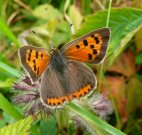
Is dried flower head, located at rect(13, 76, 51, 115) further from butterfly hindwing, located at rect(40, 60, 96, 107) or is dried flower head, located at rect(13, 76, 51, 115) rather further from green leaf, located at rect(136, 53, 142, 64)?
green leaf, located at rect(136, 53, 142, 64)

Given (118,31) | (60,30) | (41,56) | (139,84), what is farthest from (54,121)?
(60,30)

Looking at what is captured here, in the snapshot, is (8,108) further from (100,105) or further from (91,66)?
(91,66)

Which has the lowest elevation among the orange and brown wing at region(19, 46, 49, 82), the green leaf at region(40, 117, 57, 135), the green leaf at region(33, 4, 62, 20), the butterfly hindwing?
the green leaf at region(40, 117, 57, 135)

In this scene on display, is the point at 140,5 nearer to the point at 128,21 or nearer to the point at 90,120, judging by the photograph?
the point at 128,21

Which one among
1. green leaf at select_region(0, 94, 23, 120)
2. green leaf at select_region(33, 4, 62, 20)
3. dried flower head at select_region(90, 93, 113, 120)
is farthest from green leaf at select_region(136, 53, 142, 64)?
green leaf at select_region(0, 94, 23, 120)

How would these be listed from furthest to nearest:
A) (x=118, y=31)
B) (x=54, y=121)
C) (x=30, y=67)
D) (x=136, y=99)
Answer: (x=136, y=99) → (x=118, y=31) → (x=54, y=121) → (x=30, y=67)
